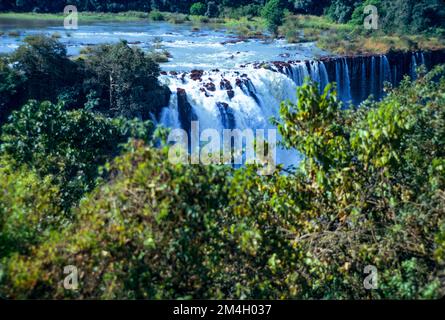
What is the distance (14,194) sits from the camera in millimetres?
4602

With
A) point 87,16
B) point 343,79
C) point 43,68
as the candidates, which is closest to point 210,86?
point 43,68

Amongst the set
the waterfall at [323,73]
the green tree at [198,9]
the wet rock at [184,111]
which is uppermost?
the green tree at [198,9]

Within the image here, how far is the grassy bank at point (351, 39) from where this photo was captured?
22397 mm

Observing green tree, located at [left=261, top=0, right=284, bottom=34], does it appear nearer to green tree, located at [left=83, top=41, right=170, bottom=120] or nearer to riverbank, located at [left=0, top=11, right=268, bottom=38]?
riverbank, located at [left=0, top=11, right=268, bottom=38]

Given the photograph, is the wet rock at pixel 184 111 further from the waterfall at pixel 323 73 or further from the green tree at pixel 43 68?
the waterfall at pixel 323 73

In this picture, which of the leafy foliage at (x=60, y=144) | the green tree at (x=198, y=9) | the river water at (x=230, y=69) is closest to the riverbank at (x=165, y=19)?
the green tree at (x=198, y=9)

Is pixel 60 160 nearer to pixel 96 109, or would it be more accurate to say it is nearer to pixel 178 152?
pixel 178 152

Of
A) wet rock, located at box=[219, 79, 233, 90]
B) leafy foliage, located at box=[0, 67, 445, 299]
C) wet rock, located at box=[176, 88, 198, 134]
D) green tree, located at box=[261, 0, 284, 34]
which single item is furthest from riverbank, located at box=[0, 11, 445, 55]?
leafy foliage, located at box=[0, 67, 445, 299]

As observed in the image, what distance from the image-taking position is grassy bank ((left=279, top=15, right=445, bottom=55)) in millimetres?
22397

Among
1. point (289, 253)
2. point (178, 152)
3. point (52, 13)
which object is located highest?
point (52, 13)

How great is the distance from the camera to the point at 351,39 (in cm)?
2395

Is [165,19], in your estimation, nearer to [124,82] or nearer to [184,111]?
[184,111]
